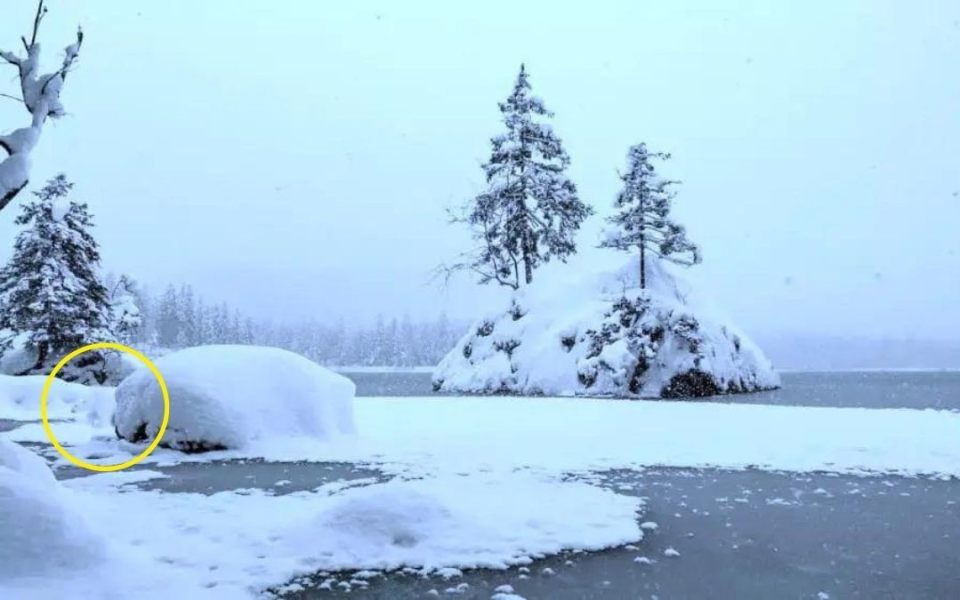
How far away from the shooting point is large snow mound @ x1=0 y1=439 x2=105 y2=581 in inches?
199

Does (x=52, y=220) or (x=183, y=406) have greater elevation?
(x=52, y=220)

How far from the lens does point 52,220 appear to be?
33469 millimetres

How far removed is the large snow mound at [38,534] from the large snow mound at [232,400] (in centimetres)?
680

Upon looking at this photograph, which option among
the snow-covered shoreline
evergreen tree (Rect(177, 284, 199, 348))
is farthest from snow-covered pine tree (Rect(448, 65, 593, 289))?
evergreen tree (Rect(177, 284, 199, 348))

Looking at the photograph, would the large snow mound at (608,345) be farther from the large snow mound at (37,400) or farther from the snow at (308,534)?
the snow at (308,534)

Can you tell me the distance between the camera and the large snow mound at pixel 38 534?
16.6ft

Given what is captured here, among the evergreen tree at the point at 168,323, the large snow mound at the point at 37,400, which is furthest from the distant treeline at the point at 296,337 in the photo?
the large snow mound at the point at 37,400

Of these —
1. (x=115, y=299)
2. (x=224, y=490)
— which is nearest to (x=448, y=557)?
(x=224, y=490)

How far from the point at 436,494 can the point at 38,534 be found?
3406 mm

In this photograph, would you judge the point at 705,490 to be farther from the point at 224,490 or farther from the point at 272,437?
the point at 272,437

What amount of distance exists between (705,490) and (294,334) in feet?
483

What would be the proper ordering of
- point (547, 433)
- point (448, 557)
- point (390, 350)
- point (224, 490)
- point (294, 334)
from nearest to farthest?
point (448, 557) → point (224, 490) → point (547, 433) → point (390, 350) → point (294, 334)

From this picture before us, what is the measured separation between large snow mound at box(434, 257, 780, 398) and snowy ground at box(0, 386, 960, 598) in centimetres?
1365

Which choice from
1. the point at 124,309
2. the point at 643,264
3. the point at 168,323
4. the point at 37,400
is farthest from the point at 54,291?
the point at 168,323
